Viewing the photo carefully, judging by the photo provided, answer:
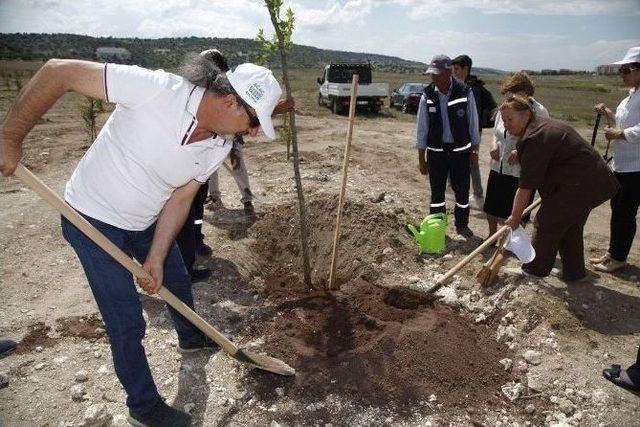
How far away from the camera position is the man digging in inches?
75.9

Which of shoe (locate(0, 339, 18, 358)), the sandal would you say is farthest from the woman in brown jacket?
shoe (locate(0, 339, 18, 358))

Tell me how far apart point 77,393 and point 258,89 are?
217 cm

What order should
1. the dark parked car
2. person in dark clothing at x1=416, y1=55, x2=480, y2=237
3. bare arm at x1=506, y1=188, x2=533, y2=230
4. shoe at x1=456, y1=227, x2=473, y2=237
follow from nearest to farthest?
bare arm at x1=506, y1=188, x2=533, y2=230 < person in dark clothing at x1=416, y1=55, x2=480, y2=237 < shoe at x1=456, y1=227, x2=473, y2=237 < the dark parked car

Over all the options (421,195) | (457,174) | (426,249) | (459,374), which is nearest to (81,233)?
(459,374)

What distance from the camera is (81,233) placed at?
216cm

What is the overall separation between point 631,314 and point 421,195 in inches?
133

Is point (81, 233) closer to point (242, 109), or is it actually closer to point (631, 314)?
point (242, 109)

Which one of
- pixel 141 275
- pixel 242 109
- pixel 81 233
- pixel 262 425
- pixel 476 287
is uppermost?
pixel 242 109

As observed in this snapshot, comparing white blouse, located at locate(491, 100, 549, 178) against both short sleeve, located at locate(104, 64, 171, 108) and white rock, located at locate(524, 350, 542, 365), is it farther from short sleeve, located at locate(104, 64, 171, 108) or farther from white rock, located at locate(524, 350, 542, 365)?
short sleeve, located at locate(104, 64, 171, 108)

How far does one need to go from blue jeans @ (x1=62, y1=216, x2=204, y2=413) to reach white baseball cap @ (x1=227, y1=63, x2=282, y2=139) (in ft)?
3.23

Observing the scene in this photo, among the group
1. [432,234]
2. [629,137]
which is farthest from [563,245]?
[432,234]

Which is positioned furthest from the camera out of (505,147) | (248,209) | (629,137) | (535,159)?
(248,209)

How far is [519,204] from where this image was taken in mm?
3582

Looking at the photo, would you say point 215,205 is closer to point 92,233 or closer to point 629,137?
point 92,233
